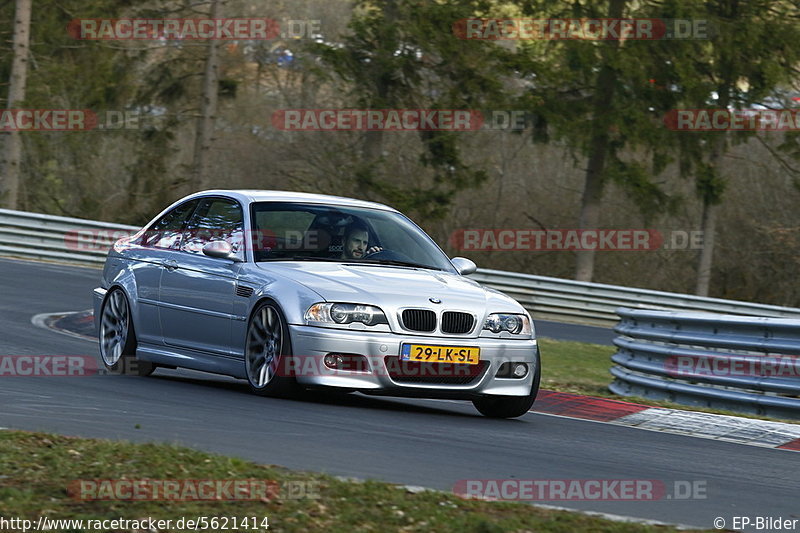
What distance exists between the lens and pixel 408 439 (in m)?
7.68

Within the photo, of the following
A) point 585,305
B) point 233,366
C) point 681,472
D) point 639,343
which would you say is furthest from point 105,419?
point 585,305

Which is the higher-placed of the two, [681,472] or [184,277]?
[184,277]

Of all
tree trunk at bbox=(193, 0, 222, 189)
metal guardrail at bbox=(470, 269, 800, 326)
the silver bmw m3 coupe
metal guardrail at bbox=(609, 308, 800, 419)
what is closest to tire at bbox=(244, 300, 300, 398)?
the silver bmw m3 coupe

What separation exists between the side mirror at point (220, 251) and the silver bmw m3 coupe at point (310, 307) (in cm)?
1

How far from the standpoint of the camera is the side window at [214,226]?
986 centimetres

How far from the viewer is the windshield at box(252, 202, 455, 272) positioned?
964 centimetres

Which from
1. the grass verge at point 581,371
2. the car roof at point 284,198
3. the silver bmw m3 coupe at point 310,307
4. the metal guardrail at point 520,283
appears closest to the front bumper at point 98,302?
the silver bmw m3 coupe at point 310,307

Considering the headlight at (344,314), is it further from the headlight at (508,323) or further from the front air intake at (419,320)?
the headlight at (508,323)

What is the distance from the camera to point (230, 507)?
5168 millimetres

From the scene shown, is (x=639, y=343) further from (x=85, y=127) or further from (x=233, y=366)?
(x=85, y=127)

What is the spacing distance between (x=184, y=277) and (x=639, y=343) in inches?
183

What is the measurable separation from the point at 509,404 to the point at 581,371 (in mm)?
6793

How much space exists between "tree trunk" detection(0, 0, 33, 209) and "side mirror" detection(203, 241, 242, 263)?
23.6 meters

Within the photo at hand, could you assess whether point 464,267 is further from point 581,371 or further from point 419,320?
point 581,371
